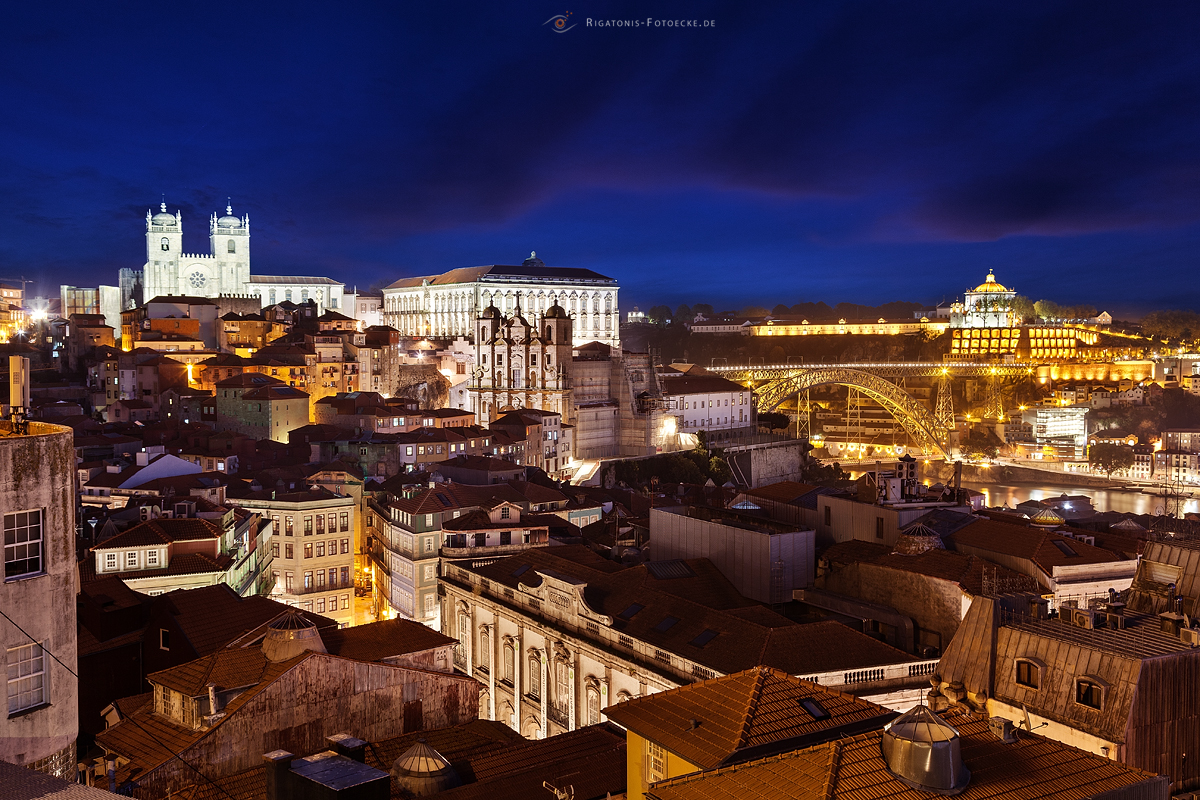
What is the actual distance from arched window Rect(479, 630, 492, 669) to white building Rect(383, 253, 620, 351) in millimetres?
56437

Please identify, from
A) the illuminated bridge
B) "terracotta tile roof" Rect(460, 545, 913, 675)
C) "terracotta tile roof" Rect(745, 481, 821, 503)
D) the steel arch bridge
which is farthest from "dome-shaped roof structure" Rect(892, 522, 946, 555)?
the steel arch bridge

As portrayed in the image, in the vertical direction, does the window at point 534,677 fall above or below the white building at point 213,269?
below

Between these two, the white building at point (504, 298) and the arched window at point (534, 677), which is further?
the white building at point (504, 298)

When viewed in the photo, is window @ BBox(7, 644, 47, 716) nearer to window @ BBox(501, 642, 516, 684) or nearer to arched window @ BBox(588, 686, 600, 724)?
arched window @ BBox(588, 686, 600, 724)

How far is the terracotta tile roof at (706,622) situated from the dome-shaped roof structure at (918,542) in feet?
8.04

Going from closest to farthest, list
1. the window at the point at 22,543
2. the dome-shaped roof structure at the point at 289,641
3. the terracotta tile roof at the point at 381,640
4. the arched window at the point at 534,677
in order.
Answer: the window at the point at 22,543 → the dome-shaped roof structure at the point at 289,641 → the terracotta tile roof at the point at 381,640 → the arched window at the point at 534,677

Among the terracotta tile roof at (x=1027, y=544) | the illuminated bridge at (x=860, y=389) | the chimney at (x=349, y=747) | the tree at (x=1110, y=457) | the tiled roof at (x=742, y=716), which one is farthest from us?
the illuminated bridge at (x=860, y=389)

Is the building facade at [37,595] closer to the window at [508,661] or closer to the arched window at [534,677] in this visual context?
the arched window at [534,677]

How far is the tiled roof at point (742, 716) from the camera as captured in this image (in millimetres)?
7520

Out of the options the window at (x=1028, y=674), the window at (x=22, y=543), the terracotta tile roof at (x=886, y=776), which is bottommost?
the window at (x=1028, y=674)

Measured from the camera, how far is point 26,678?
5.91m

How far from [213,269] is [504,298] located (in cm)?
2038

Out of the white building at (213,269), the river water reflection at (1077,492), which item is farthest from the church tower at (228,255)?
the river water reflection at (1077,492)

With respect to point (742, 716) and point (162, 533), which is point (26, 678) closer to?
point (742, 716)
